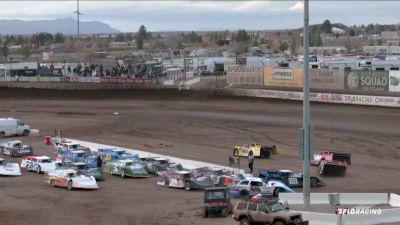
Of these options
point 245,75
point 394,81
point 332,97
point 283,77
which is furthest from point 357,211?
point 245,75

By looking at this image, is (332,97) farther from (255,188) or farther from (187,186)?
(255,188)

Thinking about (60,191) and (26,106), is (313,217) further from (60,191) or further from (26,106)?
(26,106)

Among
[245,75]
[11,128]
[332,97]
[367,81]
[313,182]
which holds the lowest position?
[313,182]

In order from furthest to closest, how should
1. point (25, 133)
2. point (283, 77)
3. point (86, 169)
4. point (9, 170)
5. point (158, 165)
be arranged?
point (283, 77) → point (25, 133) → point (158, 165) → point (9, 170) → point (86, 169)

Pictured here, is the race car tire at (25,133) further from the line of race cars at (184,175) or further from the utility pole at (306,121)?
the utility pole at (306,121)

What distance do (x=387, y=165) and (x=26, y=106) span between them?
2105 inches

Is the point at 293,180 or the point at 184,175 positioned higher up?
the point at 184,175

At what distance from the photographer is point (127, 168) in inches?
1540

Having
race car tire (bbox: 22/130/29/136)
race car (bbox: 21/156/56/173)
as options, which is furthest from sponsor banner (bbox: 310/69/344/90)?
race car (bbox: 21/156/56/173)

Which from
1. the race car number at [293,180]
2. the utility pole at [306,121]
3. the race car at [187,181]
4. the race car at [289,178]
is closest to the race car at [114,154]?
the race car at [187,181]

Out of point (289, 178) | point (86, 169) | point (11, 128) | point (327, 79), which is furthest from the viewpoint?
point (327, 79)

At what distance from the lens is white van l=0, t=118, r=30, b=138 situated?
58438 mm

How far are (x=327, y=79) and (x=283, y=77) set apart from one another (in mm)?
8092

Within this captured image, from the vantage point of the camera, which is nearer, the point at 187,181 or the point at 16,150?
the point at 187,181
